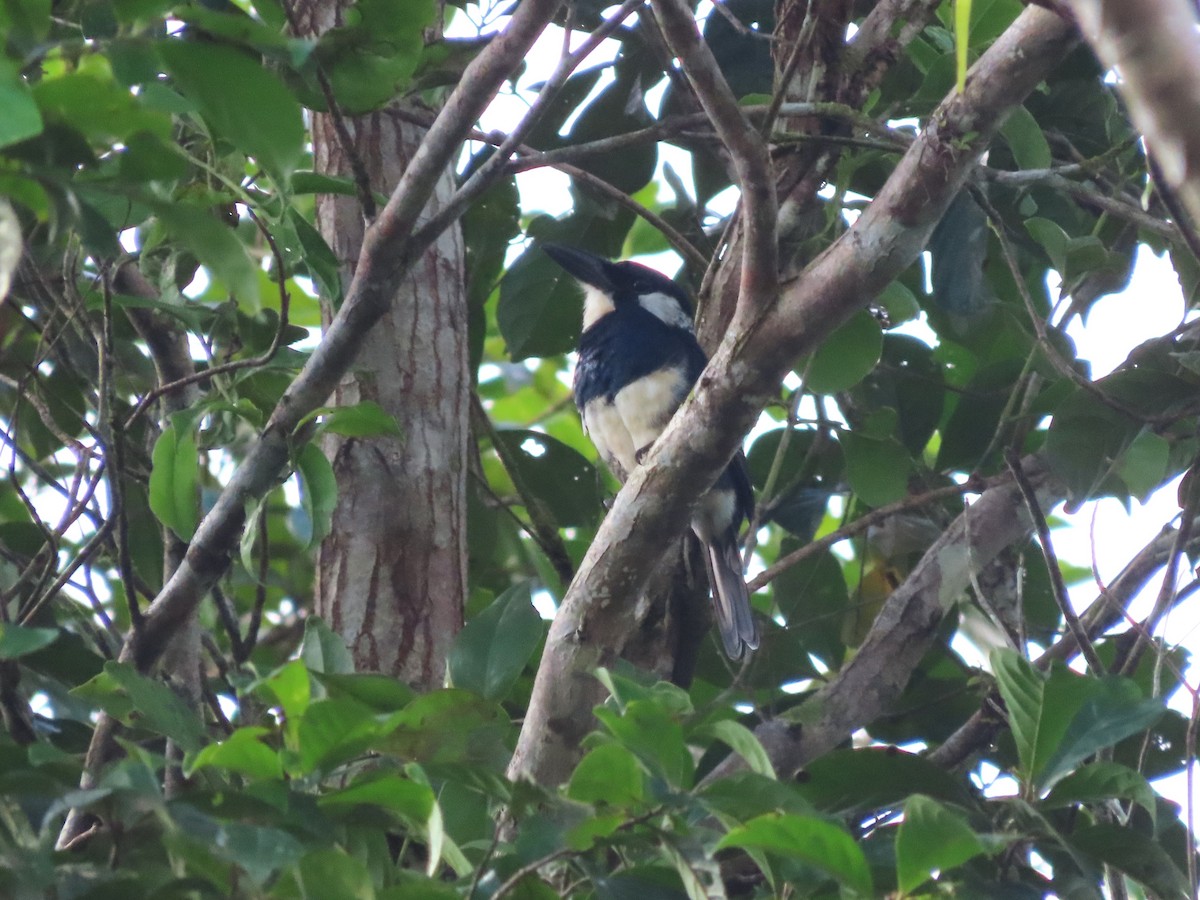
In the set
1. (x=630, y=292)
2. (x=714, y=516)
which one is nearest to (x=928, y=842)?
(x=714, y=516)

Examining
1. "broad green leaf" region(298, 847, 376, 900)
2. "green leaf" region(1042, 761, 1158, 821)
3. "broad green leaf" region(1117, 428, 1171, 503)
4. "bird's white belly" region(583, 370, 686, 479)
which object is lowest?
"broad green leaf" region(298, 847, 376, 900)

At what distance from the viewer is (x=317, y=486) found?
1.90 meters

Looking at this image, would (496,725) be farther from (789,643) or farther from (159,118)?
(789,643)

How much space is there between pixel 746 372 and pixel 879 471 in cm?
93

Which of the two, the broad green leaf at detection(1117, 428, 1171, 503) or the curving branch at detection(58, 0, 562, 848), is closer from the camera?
the curving branch at detection(58, 0, 562, 848)

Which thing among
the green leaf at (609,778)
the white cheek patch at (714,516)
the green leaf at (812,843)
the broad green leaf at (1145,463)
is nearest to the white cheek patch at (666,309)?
the white cheek patch at (714,516)

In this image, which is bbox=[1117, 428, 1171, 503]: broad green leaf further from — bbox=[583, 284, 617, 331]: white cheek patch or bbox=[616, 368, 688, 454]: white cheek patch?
bbox=[583, 284, 617, 331]: white cheek patch

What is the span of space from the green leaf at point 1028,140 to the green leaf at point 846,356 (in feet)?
1.23

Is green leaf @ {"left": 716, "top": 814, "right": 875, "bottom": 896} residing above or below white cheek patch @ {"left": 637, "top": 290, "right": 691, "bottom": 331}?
below

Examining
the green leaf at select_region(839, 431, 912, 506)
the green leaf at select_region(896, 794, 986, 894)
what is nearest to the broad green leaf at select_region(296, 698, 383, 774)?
the green leaf at select_region(896, 794, 986, 894)

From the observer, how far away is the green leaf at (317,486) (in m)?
1.88

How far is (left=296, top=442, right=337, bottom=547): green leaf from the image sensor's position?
188 cm

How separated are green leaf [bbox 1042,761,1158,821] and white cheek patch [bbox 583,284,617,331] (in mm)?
2506

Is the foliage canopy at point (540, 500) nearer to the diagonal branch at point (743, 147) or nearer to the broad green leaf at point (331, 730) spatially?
the broad green leaf at point (331, 730)
